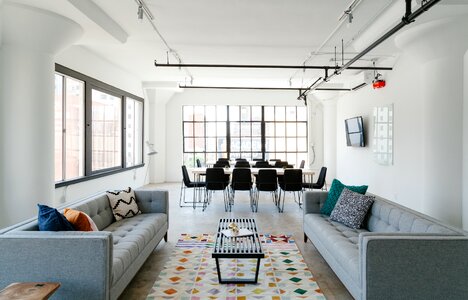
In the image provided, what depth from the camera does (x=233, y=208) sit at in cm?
693

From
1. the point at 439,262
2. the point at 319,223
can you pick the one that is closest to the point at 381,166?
the point at 319,223

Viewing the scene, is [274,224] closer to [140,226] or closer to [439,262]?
[140,226]

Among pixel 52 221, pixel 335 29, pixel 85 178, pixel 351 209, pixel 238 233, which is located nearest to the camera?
pixel 52 221

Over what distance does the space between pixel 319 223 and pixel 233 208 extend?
337cm

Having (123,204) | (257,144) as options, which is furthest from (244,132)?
(123,204)

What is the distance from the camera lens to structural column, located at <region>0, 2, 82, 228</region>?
4.09m

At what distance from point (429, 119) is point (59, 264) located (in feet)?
18.2

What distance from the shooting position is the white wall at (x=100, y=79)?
5.66m

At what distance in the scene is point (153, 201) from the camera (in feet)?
14.3

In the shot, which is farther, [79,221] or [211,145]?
[211,145]

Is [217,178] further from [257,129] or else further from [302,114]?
[302,114]

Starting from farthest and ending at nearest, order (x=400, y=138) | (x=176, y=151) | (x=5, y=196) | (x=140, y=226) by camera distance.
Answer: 1. (x=176, y=151)
2. (x=400, y=138)
3. (x=5, y=196)
4. (x=140, y=226)

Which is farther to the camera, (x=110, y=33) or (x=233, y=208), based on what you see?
(x=233, y=208)

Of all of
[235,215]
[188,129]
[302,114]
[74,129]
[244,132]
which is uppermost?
[302,114]
